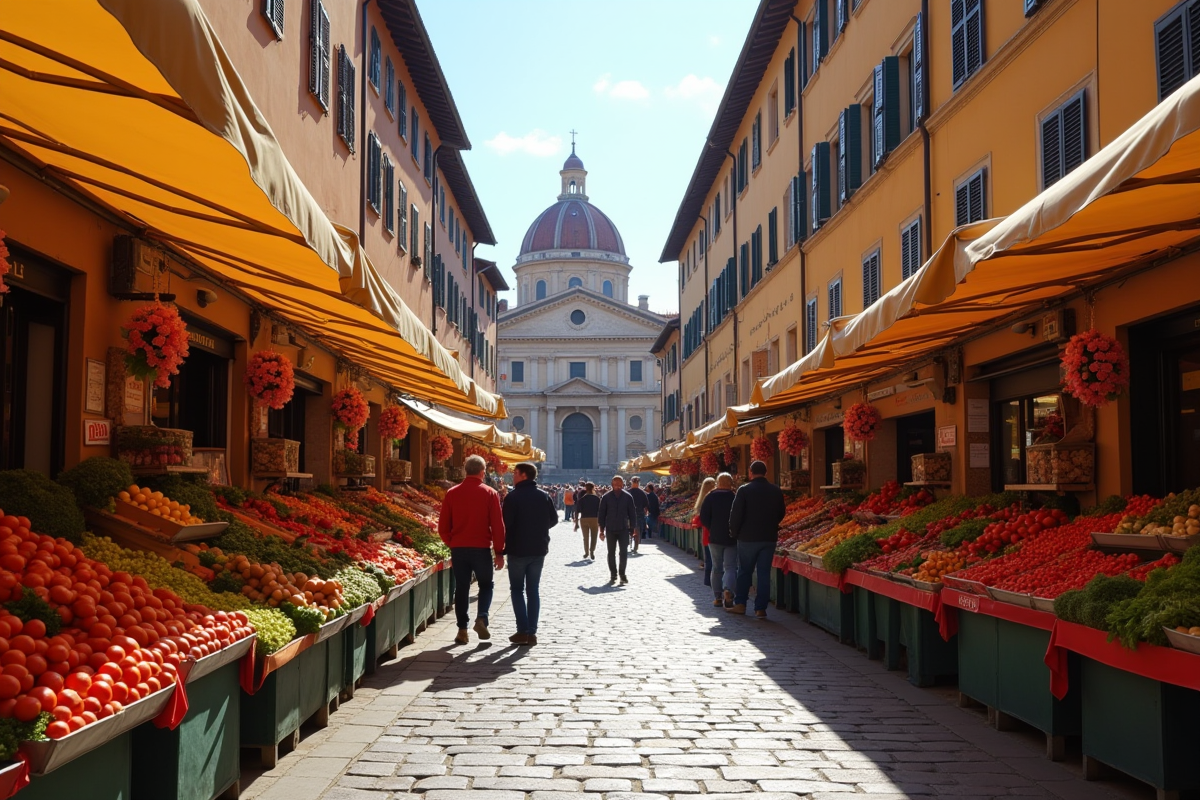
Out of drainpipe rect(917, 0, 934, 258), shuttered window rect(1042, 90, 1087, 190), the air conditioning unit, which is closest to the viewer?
the air conditioning unit

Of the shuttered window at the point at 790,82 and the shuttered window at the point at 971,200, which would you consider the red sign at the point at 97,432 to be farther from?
the shuttered window at the point at 790,82

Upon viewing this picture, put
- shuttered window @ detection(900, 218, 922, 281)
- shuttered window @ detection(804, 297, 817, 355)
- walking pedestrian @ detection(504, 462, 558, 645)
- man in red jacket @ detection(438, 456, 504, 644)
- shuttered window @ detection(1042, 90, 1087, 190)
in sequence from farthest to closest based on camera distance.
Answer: shuttered window @ detection(804, 297, 817, 355) < shuttered window @ detection(900, 218, 922, 281) < walking pedestrian @ detection(504, 462, 558, 645) < man in red jacket @ detection(438, 456, 504, 644) < shuttered window @ detection(1042, 90, 1087, 190)

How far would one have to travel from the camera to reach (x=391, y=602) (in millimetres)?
10117

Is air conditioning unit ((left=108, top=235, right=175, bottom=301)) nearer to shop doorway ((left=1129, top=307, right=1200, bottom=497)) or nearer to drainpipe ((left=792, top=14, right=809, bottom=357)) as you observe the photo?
shop doorway ((left=1129, top=307, right=1200, bottom=497))

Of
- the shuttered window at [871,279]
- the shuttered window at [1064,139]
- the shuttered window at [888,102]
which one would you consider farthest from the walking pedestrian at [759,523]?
the shuttered window at [888,102]

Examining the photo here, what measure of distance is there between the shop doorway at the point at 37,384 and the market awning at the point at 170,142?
2.72 feet

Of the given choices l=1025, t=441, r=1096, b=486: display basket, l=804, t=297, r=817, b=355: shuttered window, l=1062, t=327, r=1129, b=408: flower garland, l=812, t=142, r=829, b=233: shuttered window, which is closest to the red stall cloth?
l=1062, t=327, r=1129, b=408: flower garland

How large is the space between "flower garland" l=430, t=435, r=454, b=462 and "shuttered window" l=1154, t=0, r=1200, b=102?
18.7 metres

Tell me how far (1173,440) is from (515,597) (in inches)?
235

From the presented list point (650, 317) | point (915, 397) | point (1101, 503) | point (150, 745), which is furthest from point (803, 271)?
point (650, 317)

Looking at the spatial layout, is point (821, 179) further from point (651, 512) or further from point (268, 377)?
point (651, 512)

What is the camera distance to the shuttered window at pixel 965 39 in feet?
40.2

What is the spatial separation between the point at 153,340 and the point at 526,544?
181 inches

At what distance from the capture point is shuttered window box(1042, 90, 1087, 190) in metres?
9.83
